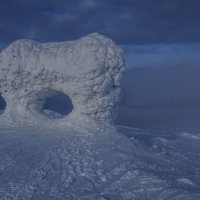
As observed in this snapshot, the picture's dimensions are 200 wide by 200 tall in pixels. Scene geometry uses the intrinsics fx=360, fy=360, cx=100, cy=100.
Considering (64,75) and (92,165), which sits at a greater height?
(64,75)

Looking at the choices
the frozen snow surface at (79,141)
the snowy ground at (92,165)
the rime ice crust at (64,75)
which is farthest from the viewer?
the rime ice crust at (64,75)

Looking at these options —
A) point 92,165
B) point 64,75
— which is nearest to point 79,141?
point 92,165

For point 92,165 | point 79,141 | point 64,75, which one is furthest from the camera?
point 64,75

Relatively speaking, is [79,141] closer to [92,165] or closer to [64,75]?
[92,165]

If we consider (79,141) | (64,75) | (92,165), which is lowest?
(92,165)

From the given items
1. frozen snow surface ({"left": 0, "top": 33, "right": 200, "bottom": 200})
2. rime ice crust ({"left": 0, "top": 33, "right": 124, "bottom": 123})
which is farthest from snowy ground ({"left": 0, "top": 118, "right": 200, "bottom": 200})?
rime ice crust ({"left": 0, "top": 33, "right": 124, "bottom": 123})

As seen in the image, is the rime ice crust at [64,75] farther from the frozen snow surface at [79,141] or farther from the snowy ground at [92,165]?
the snowy ground at [92,165]

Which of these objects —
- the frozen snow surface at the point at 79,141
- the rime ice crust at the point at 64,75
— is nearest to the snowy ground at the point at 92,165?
the frozen snow surface at the point at 79,141
